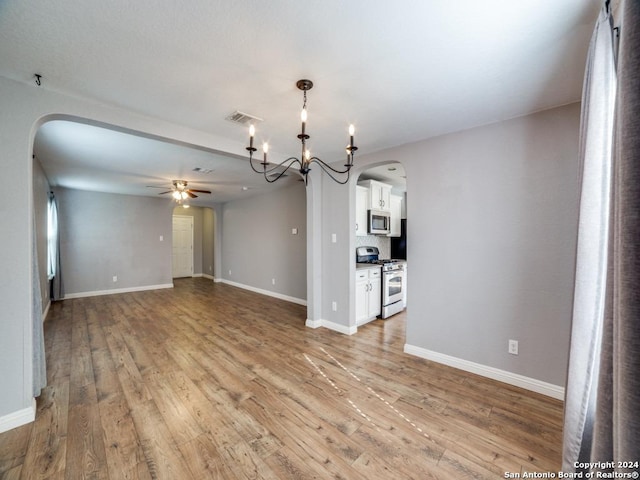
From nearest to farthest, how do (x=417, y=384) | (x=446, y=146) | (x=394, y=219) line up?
1. (x=417, y=384)
2. (x=446, y=146)
3. (x=394, y=219)

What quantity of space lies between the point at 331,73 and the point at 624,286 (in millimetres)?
1914

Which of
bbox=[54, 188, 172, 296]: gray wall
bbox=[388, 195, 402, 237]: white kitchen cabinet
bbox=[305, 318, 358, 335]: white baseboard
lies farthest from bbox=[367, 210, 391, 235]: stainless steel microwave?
bbox=[54, 188, 172, 296]: gray wall

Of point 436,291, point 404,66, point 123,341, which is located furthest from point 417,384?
point 123,341

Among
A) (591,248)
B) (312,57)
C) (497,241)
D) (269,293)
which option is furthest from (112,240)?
(591,248)

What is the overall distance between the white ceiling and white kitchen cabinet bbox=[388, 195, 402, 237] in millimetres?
2760

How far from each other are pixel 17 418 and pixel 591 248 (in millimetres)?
3682

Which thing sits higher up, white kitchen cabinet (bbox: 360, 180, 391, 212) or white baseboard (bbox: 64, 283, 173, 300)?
white kitchen cabinet (bbox: 360, 180, 391, 212)

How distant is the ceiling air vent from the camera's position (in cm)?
249

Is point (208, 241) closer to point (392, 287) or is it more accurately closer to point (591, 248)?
point (392, 287)

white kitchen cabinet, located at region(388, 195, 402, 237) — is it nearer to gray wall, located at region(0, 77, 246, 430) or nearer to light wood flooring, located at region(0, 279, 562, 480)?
light wood flooring, located at region(0, 279, 562, 480)

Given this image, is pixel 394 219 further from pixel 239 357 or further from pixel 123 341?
pixel 123 341

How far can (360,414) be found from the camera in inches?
84.1

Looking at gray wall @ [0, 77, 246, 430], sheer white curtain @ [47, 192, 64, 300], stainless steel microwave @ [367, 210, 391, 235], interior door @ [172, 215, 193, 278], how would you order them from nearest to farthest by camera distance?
1. gray wall @ [0, 77, 246, 430]
2. stainless steel microwave @ [367, 210, 391, 235]
3. sheer white curtain @ [47, 192, 64, 300]
4. interior door @ [172, 215, 193, 278]

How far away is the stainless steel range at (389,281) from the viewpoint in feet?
14.9
